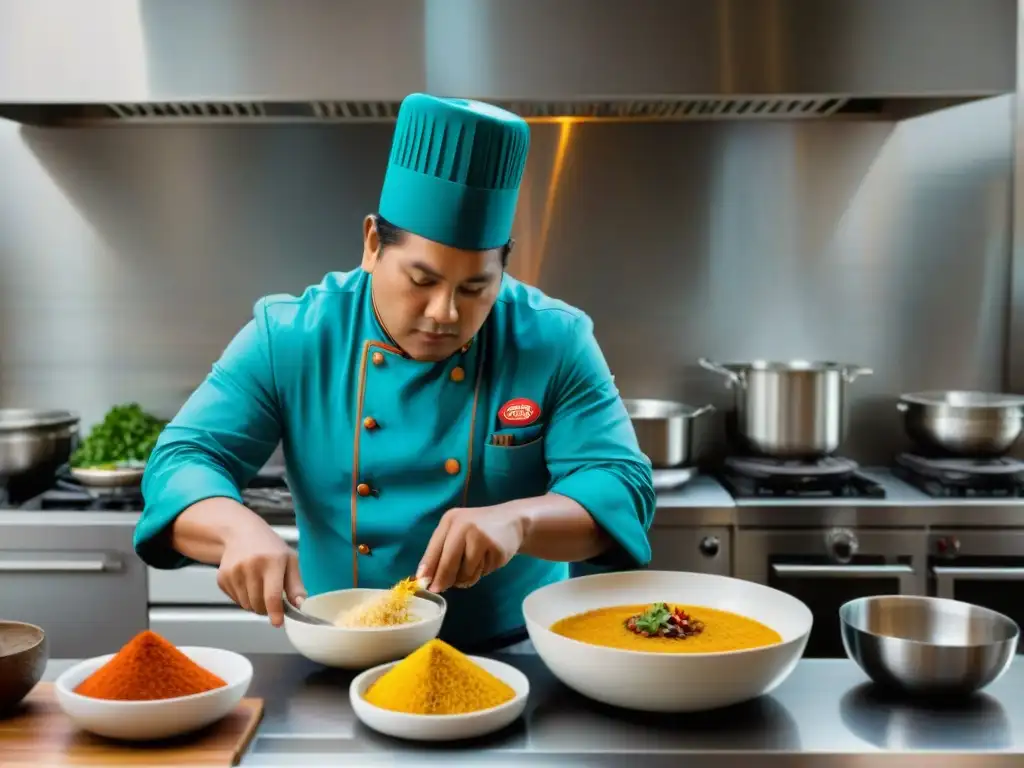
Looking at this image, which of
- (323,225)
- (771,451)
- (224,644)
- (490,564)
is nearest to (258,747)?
(490,564)

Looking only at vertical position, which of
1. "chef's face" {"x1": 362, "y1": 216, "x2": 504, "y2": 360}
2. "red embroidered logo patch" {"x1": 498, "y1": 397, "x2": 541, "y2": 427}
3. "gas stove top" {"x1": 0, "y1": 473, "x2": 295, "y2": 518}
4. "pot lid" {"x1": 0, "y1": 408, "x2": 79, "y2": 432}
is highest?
"chef's face" {"x1": 362, "y1": 216, "x2": 504, "y2": 360}

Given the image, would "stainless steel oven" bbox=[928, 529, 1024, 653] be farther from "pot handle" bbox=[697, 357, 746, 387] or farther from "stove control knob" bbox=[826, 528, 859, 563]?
"pot handle" bbox=[697, 357, 746, 387]

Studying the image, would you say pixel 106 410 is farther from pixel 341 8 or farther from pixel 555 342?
pixel 555 342

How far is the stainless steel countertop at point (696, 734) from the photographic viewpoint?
1299mm

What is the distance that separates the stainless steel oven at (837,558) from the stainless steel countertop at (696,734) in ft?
4.62

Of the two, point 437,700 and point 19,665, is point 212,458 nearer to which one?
point 19,665

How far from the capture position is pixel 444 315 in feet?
5.35

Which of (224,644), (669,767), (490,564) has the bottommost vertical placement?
(224,644)

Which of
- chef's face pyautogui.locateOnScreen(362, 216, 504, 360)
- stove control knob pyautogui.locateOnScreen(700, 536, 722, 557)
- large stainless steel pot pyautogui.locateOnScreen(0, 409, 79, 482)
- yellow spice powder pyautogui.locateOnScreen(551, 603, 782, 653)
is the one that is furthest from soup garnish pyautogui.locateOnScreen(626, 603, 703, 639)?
large stainless steel pot pyautogui.locateOnScreen(0, 409, 79, 482)

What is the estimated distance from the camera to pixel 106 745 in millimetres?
1312

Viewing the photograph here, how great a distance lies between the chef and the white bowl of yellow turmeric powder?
0.32 meters

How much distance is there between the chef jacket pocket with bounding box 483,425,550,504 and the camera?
193 cm

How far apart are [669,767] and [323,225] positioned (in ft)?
8.44

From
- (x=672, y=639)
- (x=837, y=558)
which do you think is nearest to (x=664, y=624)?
(x=672, y=639)
